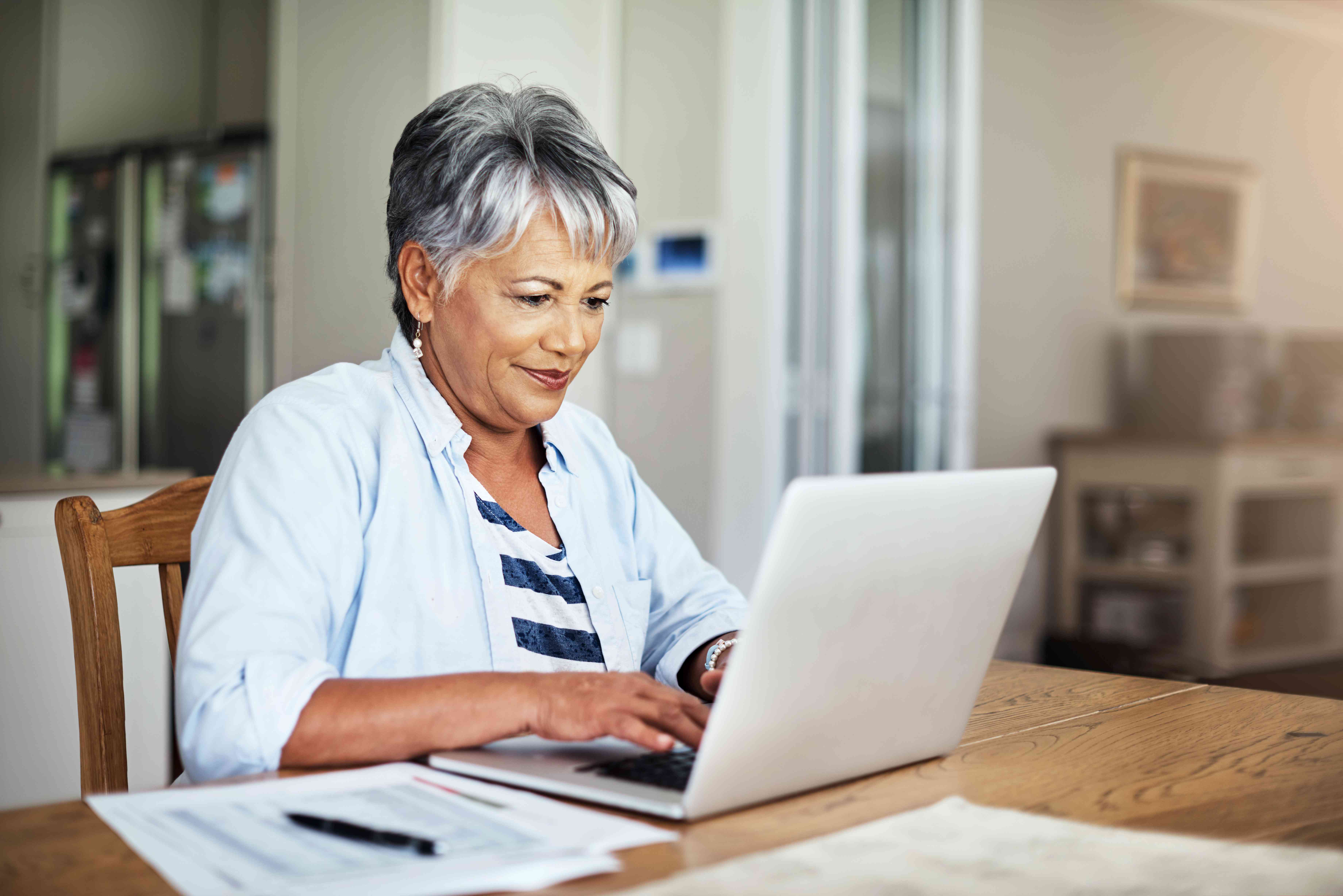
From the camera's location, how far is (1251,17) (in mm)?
5355

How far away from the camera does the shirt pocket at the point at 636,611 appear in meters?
1.25

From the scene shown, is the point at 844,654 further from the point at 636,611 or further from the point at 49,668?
the point at 49,668

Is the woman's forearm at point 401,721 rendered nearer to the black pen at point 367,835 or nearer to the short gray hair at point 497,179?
the black pen at point 367,835

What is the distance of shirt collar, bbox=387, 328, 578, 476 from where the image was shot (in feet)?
3.88

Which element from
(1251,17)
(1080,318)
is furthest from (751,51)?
(1251,17)

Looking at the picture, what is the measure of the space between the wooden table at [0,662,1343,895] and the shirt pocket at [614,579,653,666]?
1.11 ft

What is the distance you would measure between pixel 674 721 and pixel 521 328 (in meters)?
0.49

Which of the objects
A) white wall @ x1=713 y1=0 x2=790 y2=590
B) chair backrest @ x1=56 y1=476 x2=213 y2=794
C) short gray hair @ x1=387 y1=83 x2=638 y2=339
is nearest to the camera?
chair backrest @ x1=56 y1=476 x2=213 y2=794

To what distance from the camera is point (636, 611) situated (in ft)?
4.19

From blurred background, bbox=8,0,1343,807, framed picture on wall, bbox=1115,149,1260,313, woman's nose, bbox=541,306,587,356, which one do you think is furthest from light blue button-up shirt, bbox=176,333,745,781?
framed picture on wall, bbox=1115,149,1260,313

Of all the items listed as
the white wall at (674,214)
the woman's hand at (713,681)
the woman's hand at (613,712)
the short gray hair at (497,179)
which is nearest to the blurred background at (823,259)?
the white wall at (674,214)

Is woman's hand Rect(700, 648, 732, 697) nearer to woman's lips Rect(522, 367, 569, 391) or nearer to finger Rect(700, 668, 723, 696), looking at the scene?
finger Rect(700, 668, 723, 696)

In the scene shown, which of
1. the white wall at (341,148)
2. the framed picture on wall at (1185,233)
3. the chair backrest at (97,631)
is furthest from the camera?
the framed picture on wall at (1185,233)

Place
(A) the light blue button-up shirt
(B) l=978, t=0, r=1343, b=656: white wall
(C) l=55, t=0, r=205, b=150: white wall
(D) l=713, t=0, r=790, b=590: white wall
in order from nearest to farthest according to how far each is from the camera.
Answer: (A) the light blue button-up shirt, (D) l=713, t=0, r=790, b=590: white wall, (C) l=55, t=0, r=205, b=150: white wall, (B) l=978, t=0, r=1343, b=656: white wall
